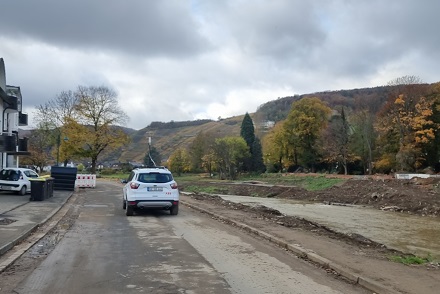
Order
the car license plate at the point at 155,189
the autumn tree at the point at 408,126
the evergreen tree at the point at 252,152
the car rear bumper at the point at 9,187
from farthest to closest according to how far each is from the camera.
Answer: the evergreen tree at the point at 252,152
the autumn tree at the point at 408,126
the car rear bumper at the point at 9,187
the car license plate at the point at 155,189

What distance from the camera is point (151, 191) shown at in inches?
690

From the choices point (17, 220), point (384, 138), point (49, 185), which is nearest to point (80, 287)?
point (17, 220)

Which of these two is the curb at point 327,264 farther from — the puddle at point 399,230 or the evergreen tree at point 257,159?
the evergreen tree at point 257,159

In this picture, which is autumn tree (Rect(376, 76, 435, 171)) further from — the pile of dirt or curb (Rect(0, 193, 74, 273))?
curb (Rect(0, 193, 74, 273))

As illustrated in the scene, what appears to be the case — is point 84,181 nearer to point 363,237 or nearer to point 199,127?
point 363,237

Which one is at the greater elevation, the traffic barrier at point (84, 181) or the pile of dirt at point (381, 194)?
the traffic barrier at point (84, 181)

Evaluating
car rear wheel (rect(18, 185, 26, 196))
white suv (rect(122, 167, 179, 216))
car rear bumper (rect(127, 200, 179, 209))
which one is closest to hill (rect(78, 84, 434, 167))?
car rear wheel (rect(18, 185, 26, 196))

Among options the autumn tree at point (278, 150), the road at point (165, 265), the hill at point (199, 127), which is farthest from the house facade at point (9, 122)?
the hill at point (199, 127)

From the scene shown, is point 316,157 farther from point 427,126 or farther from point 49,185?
point 49,185

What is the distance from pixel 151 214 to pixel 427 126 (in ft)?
160

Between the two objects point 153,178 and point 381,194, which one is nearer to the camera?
point 153,178

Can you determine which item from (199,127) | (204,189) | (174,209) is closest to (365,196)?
(204,189)

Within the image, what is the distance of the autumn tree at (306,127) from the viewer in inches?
3051

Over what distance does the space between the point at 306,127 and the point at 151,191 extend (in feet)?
206
